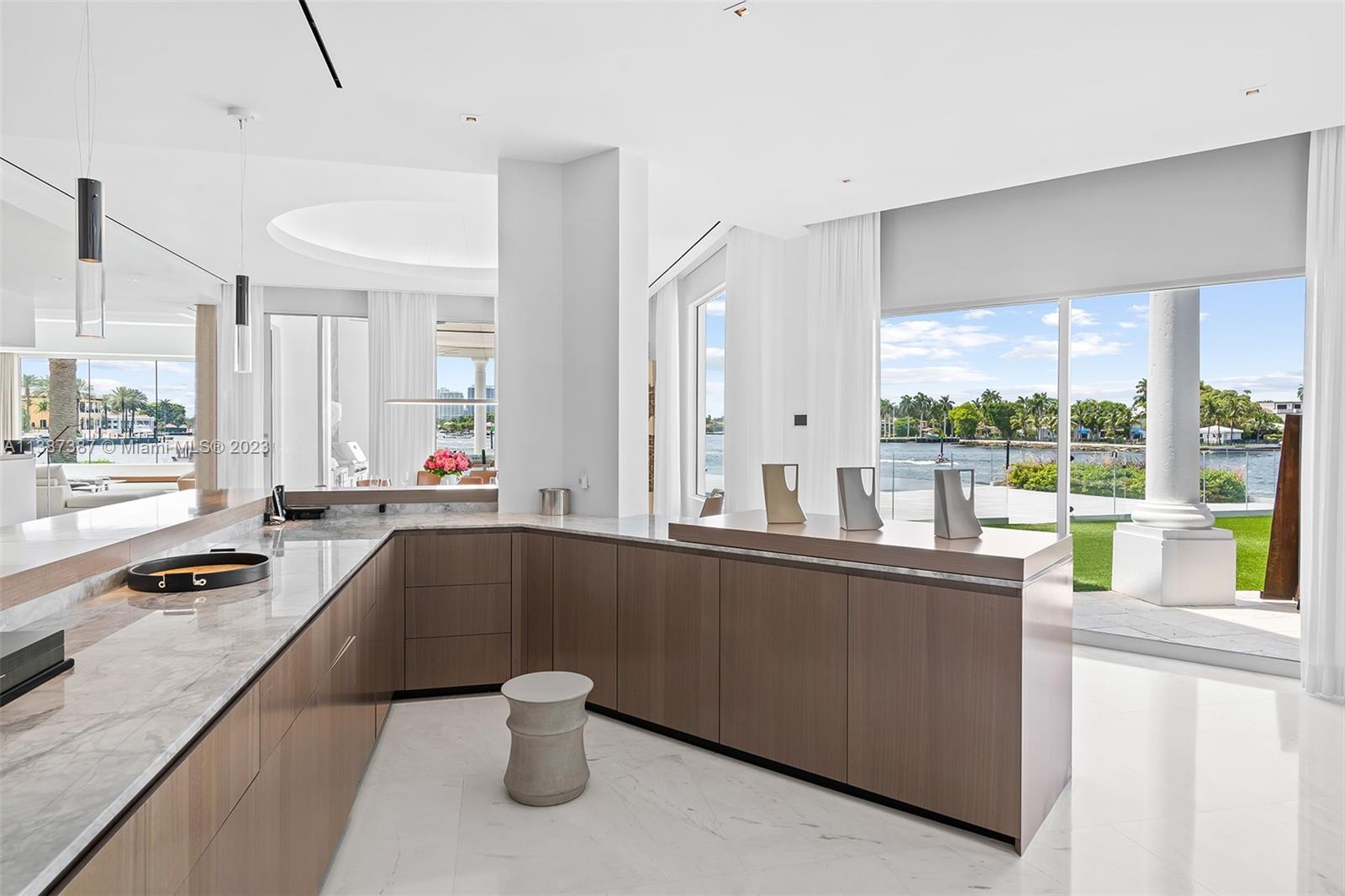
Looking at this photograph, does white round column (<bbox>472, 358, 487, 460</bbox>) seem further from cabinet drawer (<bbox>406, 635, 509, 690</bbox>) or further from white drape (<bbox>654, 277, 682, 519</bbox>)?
cabinet drawer (<bbox>406, 635, 509, 690</bbox>)

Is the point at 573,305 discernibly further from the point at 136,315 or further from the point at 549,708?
the point at 136,315

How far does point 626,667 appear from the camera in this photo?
3414 mm

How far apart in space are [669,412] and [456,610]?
195 inches

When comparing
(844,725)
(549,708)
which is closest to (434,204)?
(549,708)

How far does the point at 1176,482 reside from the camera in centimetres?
475

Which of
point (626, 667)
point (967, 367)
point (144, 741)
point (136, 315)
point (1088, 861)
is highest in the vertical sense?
point (136, 315)

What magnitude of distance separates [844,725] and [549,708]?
3.39 feet

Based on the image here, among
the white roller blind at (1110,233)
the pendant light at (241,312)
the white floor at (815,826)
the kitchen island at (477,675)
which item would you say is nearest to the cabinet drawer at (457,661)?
the kitchen island at (477,675)

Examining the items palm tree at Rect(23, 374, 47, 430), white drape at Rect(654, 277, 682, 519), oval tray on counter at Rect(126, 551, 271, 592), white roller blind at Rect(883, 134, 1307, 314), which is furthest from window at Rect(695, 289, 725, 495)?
palm tree at Rect(23, 374, 47, 430)

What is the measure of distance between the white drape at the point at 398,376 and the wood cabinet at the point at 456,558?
18.0 feet

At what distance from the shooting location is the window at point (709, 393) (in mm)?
7738

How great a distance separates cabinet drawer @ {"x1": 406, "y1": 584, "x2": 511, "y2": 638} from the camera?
3676mm

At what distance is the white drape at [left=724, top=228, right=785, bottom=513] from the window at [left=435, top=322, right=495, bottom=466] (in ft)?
11.8

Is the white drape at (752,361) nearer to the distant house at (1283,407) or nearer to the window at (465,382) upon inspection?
the distant house at (1283,407)
